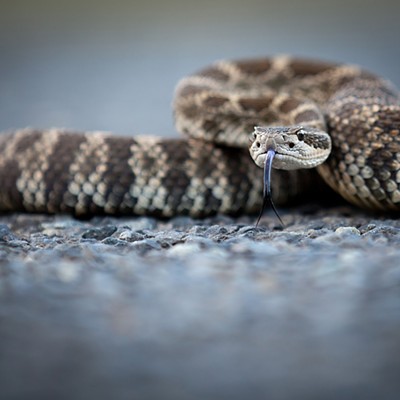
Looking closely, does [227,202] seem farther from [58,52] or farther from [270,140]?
[58,52]

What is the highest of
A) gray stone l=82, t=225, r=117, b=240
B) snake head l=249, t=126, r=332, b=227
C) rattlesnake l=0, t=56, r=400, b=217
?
snake head l=249, t=126, r=332, b=227

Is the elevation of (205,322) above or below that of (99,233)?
above

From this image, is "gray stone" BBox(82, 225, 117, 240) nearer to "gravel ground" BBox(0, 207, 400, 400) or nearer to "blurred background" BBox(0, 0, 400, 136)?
"gravel ground" BBox(0, 207, 400, 400)

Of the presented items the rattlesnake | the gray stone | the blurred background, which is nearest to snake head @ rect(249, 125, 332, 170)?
the rattlesnake

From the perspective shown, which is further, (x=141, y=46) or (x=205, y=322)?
(x=141, y=46)

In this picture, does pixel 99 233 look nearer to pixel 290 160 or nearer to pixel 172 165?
pixel 172 165

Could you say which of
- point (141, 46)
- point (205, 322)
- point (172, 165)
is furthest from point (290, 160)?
point (141, 46)
